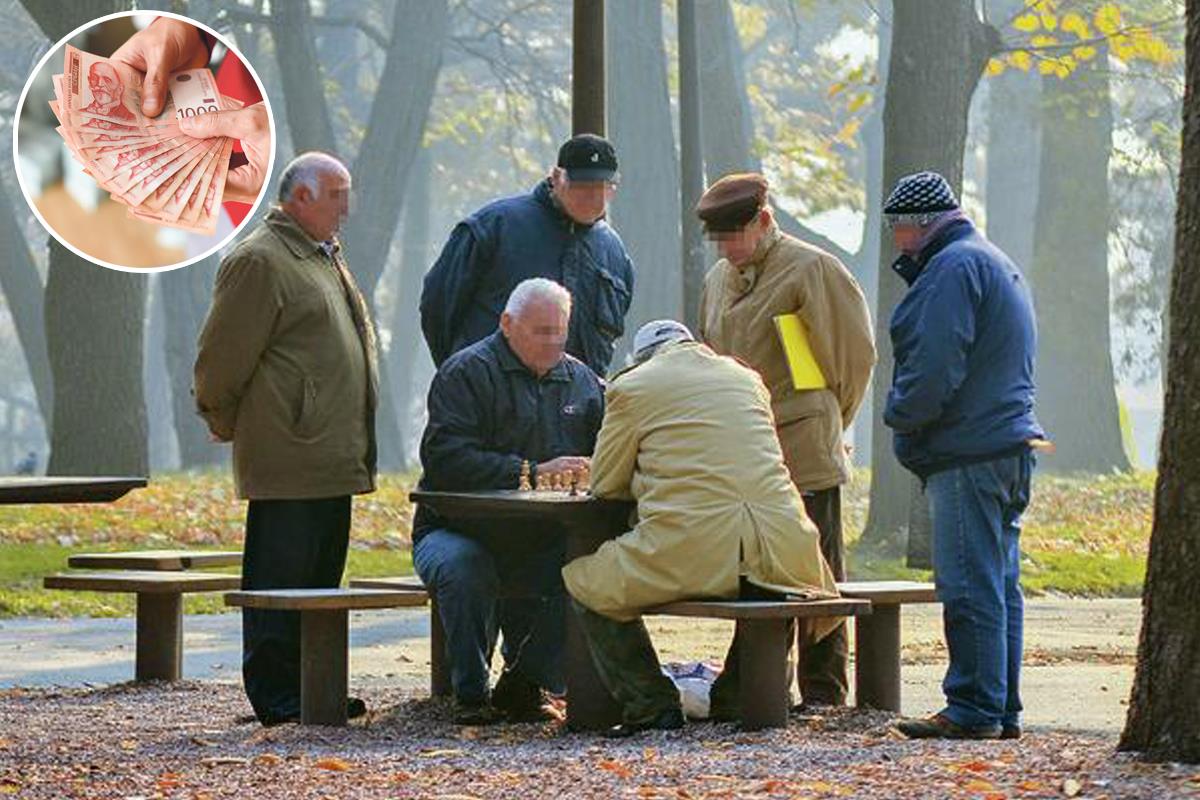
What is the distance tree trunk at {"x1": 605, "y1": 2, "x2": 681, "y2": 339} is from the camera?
121ft

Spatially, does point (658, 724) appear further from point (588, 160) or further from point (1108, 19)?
point (1108, 19)

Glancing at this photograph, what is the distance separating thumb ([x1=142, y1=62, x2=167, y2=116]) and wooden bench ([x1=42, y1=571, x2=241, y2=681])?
197 cm

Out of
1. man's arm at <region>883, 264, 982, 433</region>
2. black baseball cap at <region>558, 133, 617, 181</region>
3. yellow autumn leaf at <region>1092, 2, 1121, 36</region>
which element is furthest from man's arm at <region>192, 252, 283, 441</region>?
yellow autumn leaf at <region>1092, 2, 1121, 36</region>

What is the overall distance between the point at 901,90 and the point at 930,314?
12.4 metres

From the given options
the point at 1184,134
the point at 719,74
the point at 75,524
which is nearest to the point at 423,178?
the point at 719,74

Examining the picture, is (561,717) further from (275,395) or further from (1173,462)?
(1173,462)

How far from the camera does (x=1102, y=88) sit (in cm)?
3650

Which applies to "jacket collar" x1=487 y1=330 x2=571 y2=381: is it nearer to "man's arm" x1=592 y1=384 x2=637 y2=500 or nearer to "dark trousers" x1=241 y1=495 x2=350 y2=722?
"man's arm" x1=592 y1=384 x2=637 y2=500

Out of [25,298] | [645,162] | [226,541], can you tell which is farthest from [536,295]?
[25,298]

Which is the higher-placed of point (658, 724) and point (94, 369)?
point (94, 369)

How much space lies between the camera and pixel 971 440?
9742mm

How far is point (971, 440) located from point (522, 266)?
2.06 metres

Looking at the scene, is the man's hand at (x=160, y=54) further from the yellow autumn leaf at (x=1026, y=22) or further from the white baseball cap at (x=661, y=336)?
the yellow autumn leaf at (x=1026, y=22)

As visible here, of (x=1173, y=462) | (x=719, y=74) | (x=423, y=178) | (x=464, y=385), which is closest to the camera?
(x=1173, y=462)
